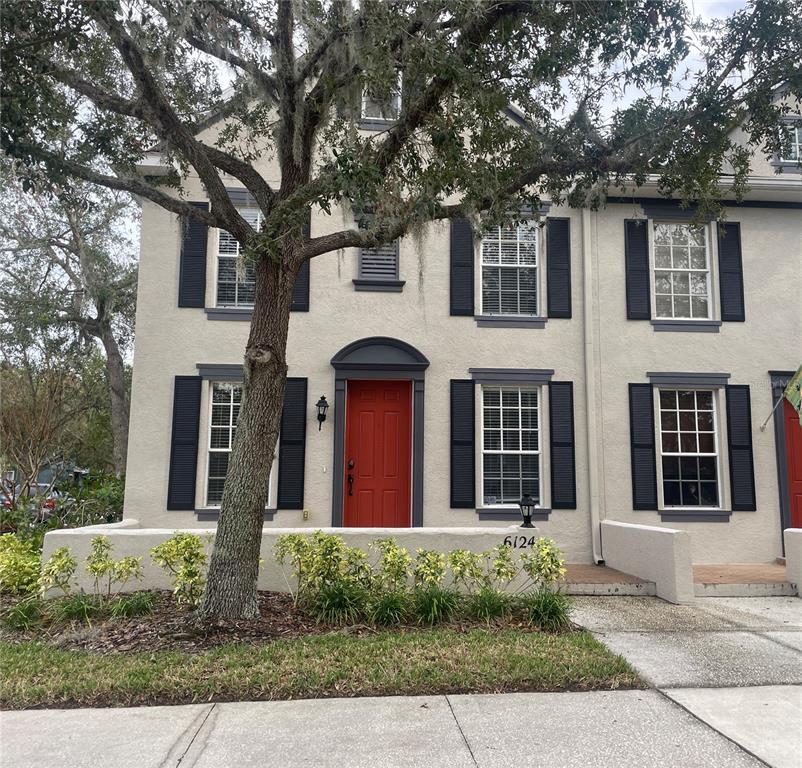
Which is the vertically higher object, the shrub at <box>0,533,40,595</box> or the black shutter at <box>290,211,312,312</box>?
the black shutter at <box>290,211,312,312</box>

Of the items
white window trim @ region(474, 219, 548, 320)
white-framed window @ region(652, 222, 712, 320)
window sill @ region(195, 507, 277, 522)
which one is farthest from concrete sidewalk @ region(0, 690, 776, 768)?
white-framed window @ region(652, 222, 712, 320)

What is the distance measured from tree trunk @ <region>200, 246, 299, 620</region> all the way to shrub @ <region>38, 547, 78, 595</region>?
1.43 meters

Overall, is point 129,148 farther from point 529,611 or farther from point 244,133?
point 529,611

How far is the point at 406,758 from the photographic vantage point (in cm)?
319

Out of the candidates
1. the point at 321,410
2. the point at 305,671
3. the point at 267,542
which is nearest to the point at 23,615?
the point at 267,542

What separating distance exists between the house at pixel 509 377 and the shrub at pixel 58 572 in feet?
8.15

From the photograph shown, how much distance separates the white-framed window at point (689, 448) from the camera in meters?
8.76

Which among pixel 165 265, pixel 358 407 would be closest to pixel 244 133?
pixel 165 265

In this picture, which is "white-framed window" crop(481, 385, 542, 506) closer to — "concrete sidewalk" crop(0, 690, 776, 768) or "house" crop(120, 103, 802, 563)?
"house" crop(120, 103, 802, 563)

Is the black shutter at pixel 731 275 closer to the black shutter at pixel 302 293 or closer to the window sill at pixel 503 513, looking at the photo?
the window sill at pixel 503 513

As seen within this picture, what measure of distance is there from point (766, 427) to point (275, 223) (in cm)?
733

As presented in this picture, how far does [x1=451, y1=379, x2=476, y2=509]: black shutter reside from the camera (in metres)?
8.43

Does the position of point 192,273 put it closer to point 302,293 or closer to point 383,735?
point 302,293

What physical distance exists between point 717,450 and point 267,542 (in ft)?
20.7
